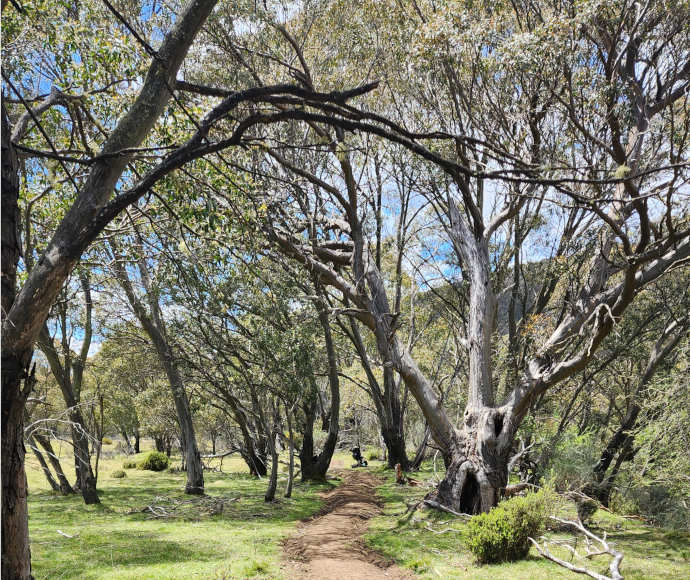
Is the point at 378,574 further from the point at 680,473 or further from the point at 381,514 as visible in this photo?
the point at 680,473

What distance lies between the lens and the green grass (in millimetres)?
7215

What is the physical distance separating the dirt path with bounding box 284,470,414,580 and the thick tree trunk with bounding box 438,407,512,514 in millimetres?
2324

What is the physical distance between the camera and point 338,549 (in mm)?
9070

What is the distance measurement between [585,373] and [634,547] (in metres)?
8.05

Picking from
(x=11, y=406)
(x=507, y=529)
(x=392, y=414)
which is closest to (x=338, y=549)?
(x=507, y=529)

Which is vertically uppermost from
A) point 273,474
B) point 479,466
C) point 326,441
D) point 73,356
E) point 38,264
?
point 73,356

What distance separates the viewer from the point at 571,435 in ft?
48.6

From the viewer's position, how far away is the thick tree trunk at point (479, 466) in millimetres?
11016

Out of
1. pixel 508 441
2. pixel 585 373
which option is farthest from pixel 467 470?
pixel 585 373

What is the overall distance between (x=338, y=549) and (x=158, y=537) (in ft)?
12.4

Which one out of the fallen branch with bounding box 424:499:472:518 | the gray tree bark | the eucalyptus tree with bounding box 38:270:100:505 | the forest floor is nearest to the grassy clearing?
the forest floor

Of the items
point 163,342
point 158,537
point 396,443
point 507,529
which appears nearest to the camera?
point 507,529

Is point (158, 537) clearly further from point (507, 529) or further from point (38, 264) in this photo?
point (38, 264)

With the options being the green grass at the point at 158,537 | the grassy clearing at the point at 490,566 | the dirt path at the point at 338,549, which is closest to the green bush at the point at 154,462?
the green grass at the point at 158,537
